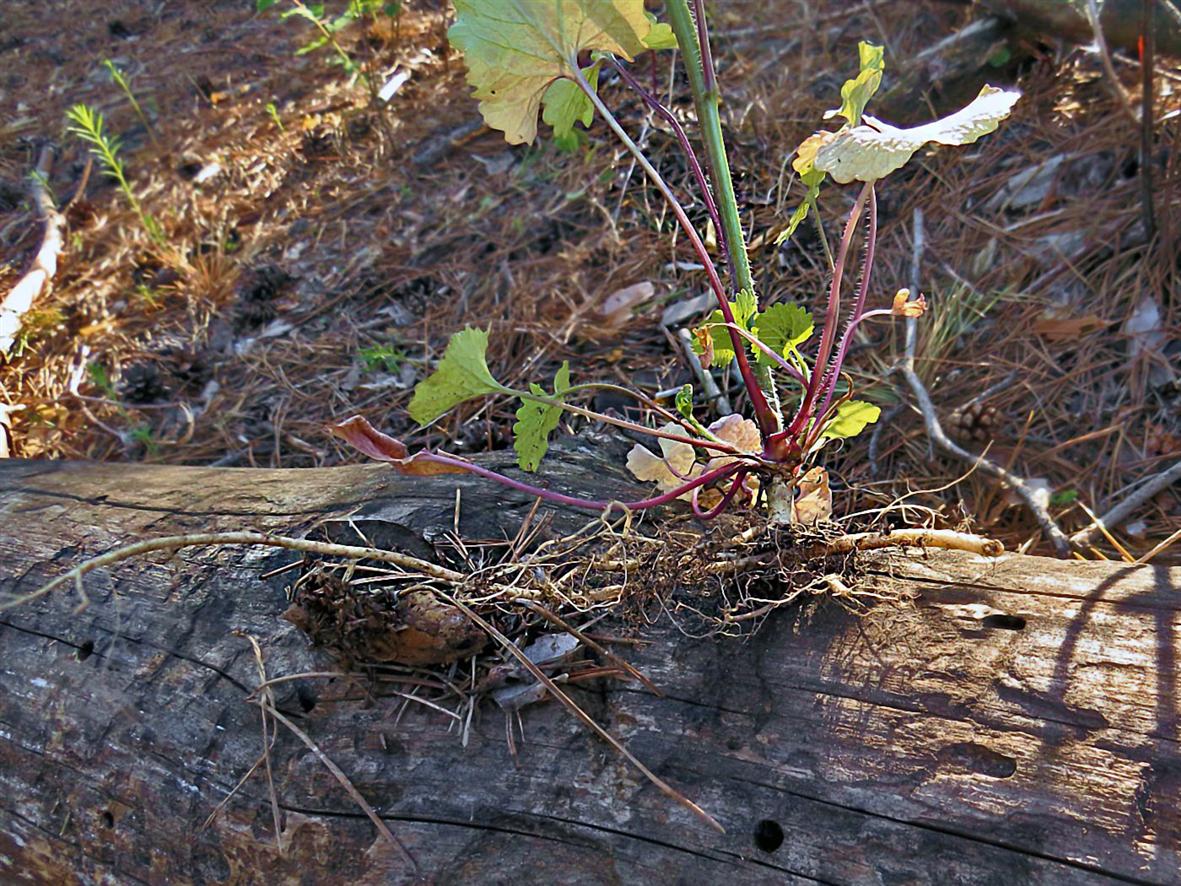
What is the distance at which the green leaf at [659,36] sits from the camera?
1.47m

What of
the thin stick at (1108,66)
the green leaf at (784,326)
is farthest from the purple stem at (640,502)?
the thin stick at (1108,66)

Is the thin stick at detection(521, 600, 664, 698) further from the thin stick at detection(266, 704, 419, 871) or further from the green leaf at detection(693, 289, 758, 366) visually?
the green leaf at detection(693, 289, 758, 366)

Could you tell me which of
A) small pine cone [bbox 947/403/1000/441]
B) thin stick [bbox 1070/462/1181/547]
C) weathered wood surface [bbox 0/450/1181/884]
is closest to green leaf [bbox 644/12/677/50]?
weathered wood surface [bbox 0/450/1181/884]

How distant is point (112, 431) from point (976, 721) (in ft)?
9.30

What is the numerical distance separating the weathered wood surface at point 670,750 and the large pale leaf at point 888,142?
→ 0.67 metres

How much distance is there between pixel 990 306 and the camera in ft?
7.73

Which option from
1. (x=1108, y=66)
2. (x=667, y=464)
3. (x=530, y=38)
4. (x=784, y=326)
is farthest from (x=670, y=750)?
(x=1108, y=66)

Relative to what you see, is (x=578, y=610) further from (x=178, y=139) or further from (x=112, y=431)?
(x=178, y=139)

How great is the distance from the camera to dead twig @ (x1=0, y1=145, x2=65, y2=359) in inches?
127

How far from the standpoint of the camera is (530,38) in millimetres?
1456

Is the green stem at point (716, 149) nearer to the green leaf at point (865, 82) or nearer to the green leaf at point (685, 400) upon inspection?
the green leaf at point (685, 400)

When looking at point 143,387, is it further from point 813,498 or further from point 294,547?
point 813,498

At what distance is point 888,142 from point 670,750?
963mm

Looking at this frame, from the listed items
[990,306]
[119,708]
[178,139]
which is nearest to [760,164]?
[990,306]
